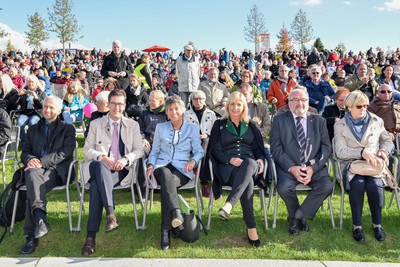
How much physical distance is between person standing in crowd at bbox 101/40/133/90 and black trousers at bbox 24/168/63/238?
4241 millimetres

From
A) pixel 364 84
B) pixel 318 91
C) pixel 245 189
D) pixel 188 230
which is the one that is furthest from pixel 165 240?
pixel 364 84

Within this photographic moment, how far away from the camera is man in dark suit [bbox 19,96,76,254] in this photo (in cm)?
378

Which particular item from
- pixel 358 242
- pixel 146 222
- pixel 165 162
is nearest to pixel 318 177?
pixel 358 242

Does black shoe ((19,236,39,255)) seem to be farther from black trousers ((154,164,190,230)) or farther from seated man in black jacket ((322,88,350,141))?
seated man in black jacket ((322,88,350,141))

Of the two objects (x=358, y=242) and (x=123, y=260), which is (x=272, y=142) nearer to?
(x=358, y=242)

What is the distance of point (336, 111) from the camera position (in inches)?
241

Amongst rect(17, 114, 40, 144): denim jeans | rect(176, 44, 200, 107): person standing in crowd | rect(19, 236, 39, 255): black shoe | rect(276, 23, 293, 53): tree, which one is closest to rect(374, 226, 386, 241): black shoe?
rect(19, 236, 39, 255): black shoe

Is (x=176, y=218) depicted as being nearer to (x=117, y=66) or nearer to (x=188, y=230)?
(x=188, y=230)

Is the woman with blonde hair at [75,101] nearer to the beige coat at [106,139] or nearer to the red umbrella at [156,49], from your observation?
the beige coat at [106,139]

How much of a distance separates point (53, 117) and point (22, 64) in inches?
507

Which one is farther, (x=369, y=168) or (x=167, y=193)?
(x=369, y=168)

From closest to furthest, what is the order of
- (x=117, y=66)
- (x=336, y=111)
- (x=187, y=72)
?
(x=336, y=111), (x=117, y=66), (x=187, y=72)

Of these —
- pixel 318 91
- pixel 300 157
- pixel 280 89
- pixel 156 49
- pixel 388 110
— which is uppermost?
pixel 156 49

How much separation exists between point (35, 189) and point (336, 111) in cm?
484
